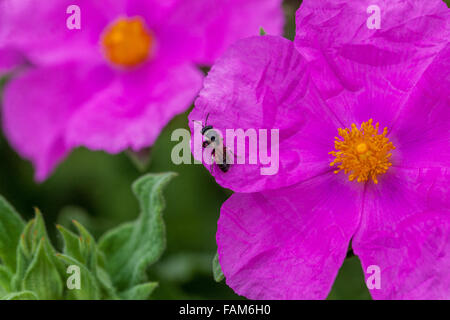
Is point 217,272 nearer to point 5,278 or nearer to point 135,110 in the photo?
point 5,278

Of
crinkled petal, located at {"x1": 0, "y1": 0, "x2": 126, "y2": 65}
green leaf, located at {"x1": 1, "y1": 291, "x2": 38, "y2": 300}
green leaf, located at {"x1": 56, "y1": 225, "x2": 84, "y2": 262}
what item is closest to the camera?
A: green leaf, located at {"x1": 1, "y1": 291, "x2": 38, "y2": 300}

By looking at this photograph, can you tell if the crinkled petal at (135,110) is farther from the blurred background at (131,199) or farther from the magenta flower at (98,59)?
the blurred background at (131,199)

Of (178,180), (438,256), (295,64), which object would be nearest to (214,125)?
(295,64)

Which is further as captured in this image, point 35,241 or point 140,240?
point 140,240

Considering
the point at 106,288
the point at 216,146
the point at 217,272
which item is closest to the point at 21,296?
the point at 106,288

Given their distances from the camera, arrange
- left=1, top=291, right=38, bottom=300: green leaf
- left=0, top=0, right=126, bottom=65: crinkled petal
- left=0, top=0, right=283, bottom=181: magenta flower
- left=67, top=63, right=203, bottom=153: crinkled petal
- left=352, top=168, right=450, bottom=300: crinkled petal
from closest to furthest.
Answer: left=352, top=168, right=450, bottom=300: crinkled petal < left=1, top=291, right=38, bottom=300: green leaf < left=67, top=63, right=203, bottom=153: crinkled petal < left=0, top=0, right=283, bottom=181: magenta flower < left=0, top=0, right=126, bottom=65: crinkled petal


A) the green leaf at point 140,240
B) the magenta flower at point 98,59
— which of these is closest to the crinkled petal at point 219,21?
the magenta flower at point 98,59

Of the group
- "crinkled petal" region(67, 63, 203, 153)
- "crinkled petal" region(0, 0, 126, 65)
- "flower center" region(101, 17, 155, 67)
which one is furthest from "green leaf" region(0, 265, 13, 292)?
"flower center" region(101, 17, 155, 67)

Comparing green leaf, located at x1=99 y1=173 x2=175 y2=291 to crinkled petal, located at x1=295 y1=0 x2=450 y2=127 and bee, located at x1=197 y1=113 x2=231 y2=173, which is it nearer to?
bee, located at x1=197 y1=113 x2=231 y2=173
